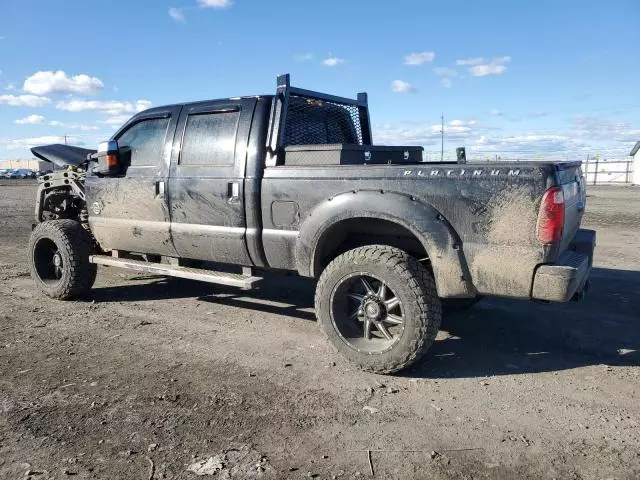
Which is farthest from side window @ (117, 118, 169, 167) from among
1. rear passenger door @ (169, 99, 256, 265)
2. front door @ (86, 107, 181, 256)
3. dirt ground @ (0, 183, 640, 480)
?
dirt ground @ (0, 183, 640, 480)

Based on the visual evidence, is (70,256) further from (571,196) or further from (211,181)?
(571,196)

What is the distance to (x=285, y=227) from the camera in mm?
4461

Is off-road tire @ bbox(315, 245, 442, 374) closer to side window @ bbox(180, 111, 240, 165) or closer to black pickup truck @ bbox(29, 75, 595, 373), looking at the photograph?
black pickup truck @ bbox(29, 75, 595, 373)

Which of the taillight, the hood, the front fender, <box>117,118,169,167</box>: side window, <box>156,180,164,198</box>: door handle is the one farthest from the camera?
the hood

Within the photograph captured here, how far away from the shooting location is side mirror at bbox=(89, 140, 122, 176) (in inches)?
219

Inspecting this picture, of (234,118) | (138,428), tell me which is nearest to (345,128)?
(234,118)

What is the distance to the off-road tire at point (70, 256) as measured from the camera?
588 centimetres

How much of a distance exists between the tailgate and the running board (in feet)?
8.47

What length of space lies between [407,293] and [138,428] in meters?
1.96

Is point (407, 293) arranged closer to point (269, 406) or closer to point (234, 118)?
point (269, 406)

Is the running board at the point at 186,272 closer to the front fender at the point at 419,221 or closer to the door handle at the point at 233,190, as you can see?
the door handle at the point at 233,190

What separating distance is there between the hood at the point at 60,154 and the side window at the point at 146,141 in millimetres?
1148

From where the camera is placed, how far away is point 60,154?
671 cm

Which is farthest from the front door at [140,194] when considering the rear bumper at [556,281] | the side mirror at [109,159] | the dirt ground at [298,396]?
the rear bumper at [556,281]
